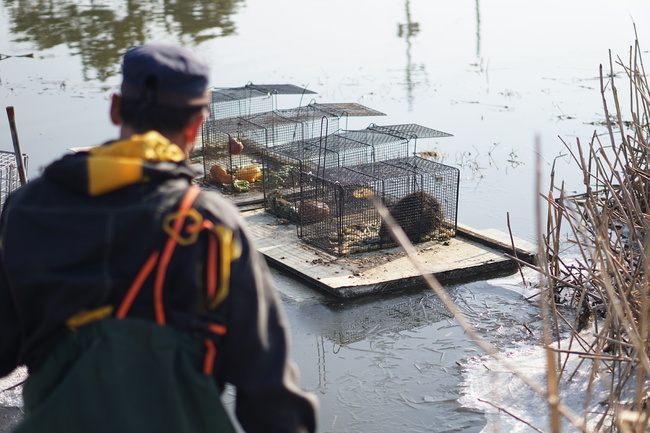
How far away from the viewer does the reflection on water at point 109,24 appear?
21.5 meters

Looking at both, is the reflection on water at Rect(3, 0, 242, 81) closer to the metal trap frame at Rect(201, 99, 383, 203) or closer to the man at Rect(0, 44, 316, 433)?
the metal trap frame at Rect(201, 99, 383, 203)

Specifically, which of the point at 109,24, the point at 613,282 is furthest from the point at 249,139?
the point at 109,24

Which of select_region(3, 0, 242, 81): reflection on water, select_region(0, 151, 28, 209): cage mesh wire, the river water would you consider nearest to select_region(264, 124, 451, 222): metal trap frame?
the river water

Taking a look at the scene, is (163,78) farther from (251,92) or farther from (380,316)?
(251,92)

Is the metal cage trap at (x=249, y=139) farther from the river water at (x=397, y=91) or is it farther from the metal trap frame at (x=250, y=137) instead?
the river water at (x=397, y=91)

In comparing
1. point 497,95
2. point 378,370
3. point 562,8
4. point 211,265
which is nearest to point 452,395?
point 378,370

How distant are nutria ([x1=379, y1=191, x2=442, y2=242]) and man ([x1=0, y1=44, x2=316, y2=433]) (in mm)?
6129

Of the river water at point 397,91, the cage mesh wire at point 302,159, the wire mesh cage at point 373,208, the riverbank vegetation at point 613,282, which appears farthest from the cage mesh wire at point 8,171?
the riverbank vegetation at point 613,282

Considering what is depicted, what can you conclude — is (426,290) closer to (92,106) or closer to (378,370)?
(378,370)

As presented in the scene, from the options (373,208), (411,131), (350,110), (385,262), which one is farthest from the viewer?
(350,110)

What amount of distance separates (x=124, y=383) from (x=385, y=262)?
595cm

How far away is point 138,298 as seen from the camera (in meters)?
2.03

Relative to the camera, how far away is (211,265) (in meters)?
2.04

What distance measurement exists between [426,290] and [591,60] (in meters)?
12.3
